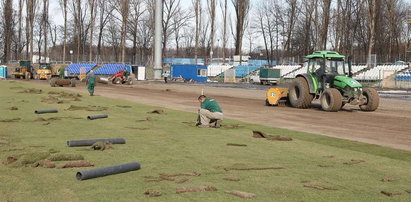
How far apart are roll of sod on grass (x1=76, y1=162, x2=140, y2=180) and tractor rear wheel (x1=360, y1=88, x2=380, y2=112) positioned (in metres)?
16.8

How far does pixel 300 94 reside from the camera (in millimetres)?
24062

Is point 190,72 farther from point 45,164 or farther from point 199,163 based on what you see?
point 45,164

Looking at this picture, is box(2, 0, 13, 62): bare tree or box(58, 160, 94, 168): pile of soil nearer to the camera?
box(58, 160, 94, 168): pile of soil

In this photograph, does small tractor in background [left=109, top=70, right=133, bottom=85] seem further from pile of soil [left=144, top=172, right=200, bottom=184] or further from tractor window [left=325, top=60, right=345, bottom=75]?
pile of soil [left=144, top=172, right=200, bottom=184]

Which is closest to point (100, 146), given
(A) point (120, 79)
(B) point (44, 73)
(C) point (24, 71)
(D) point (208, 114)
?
(D) point (208, 114)

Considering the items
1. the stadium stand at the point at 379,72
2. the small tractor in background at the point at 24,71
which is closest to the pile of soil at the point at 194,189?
the stadium stand at the point at 379,72

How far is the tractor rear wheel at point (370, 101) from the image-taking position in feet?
76.0

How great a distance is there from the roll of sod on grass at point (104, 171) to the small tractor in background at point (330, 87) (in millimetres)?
15201

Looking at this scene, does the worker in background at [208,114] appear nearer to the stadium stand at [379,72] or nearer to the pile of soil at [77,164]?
the pile of soil at [77,164]

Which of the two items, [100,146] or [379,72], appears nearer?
[100,146]

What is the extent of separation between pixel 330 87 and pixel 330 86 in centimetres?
5

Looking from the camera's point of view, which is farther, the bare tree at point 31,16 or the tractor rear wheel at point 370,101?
the bare tree at point 31,16

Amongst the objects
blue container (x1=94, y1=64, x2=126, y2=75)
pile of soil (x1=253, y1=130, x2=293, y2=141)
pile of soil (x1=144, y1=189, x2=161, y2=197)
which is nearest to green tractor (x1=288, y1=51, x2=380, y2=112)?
pile of soil (x1=253, y1=130, x2=293, y2=141)

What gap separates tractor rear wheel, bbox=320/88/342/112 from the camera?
22.2m
